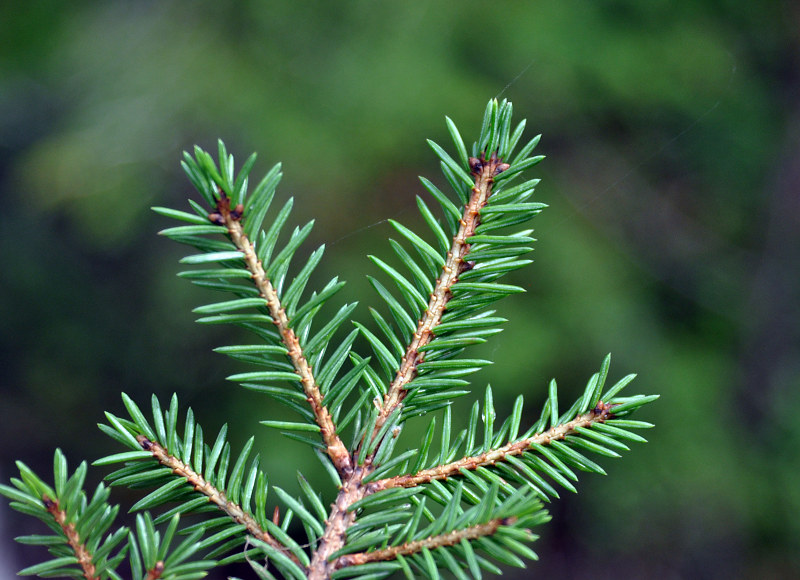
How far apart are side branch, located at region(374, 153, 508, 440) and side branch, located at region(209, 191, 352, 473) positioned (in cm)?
3

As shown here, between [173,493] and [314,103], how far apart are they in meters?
1.63

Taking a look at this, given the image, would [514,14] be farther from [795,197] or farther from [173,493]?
[173,493]

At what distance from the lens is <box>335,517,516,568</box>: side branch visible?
32 cm

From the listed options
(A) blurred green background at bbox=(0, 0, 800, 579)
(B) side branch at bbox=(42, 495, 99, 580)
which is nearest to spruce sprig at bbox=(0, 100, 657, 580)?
(B) side branch at bbox=(42, 495, 99, 580)

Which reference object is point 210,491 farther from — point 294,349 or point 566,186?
point 566,186

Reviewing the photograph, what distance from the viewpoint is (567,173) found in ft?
7.45

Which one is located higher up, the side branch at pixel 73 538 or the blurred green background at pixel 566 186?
the blurred green background at pixel 566 186

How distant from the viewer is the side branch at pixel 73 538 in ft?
1.12

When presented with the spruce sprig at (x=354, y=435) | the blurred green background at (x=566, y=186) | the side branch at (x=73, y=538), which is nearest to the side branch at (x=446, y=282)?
the spruce sprig at (x=354, y=435)

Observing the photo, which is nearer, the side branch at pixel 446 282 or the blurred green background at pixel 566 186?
the side branch at pixel 446 282

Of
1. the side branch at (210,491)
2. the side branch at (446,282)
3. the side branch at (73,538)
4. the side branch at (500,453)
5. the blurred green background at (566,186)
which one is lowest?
the side branch at (73,538)

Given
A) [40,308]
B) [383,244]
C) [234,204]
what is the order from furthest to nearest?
[40,308]
[383,244]
[234,204]

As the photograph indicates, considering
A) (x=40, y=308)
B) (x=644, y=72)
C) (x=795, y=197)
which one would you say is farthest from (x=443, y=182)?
(x=40, y=308)

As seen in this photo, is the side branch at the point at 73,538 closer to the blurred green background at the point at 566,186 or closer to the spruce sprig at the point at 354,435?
the spruce sprig at the point at 354,435
